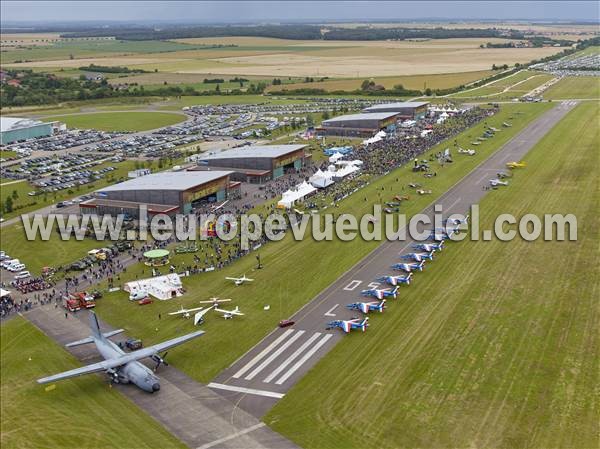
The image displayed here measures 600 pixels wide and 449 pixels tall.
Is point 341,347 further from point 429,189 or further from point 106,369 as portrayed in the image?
point 429,189

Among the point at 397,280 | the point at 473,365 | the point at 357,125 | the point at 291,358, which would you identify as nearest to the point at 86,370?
the point at 291,358

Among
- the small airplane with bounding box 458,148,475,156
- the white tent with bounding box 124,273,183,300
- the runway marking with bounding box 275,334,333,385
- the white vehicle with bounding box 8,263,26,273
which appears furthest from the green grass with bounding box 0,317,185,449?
the small airplane with bounding box 458,148,475,156

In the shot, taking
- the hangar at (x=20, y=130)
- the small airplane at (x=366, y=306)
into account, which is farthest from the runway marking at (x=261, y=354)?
the hangar at (x=20, y=130)

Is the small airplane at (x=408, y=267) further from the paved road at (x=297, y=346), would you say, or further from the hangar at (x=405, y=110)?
the hangar at (x=405, y=110)

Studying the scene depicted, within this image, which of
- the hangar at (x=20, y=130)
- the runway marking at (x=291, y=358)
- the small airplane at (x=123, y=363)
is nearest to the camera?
the small airplane at (x=123, y=363)

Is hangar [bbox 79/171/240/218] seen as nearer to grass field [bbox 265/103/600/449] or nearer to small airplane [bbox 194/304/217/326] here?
small airplane [bbox 194/304/217/326]

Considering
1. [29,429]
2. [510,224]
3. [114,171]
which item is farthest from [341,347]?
[114,171]

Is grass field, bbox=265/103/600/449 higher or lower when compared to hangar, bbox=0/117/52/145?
lower
